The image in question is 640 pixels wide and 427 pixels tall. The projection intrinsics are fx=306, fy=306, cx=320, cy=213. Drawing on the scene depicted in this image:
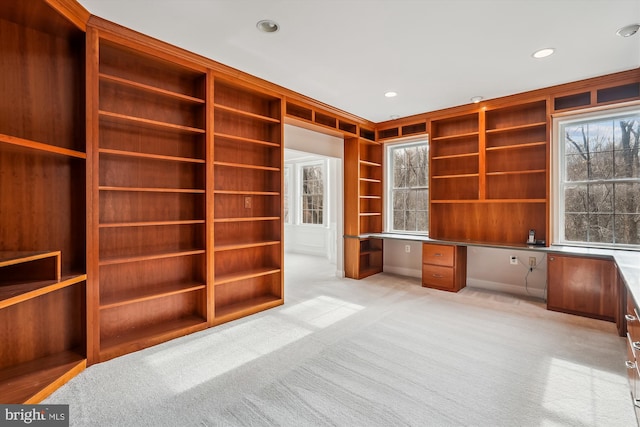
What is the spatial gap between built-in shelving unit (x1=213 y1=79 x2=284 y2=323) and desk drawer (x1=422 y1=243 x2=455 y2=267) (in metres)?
2.25

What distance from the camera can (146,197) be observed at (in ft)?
9.57

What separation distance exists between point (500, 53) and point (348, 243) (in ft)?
10.9

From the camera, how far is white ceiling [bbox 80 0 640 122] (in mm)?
2184

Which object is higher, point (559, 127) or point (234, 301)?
point (559, 127)

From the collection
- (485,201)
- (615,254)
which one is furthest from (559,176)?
(615,254)

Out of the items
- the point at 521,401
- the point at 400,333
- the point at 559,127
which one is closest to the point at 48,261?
the point at 400,333

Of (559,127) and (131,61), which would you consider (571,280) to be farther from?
(131,61)

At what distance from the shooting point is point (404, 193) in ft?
18.1

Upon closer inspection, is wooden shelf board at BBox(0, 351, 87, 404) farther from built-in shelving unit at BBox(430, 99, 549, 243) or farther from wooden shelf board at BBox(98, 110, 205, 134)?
built-in shelving unit at BBox(430, 99, 549, 243)

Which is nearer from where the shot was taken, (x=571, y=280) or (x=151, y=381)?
(x=151, y=381)

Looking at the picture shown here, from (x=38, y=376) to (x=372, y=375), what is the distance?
2.33 meters

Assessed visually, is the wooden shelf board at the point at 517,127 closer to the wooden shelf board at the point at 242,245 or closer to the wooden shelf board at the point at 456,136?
the wooden shelf board at the point at 456,136

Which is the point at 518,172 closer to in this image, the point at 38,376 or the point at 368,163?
the point at 368,163

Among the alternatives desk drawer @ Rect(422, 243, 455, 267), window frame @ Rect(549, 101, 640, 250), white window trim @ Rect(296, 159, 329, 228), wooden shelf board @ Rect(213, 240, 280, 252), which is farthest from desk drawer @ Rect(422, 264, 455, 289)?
white window trim @ Rect(296, 159, 329, 228)
